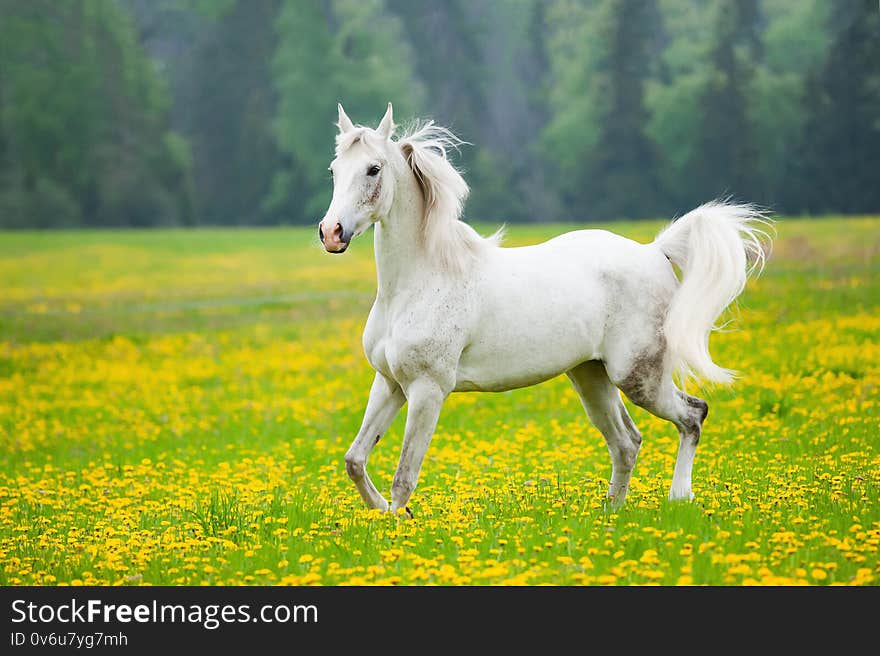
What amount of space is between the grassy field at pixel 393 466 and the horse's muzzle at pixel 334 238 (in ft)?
5.91

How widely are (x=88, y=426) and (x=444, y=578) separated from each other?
29.4 feet

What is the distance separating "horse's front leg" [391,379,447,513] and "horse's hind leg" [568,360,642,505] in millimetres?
1329

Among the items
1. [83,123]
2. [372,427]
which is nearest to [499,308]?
[372,427]

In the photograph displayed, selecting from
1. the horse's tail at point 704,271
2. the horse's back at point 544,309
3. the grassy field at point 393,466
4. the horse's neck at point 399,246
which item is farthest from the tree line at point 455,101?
the horse's neck at point 399,246

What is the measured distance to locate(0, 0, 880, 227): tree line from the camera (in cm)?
6147

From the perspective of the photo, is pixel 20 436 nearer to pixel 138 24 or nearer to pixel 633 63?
pixel 633 63

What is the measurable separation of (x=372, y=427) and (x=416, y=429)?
1.16 feet

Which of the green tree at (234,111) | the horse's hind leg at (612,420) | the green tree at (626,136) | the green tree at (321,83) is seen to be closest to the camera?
the horse's hind leg at (612,420)

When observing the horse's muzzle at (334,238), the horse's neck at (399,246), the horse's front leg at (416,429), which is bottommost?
the horse's front leg at (416,429)

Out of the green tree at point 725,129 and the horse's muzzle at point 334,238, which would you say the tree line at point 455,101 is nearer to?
the green tree at point 725,129

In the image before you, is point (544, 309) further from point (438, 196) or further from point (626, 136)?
point (626, 136)

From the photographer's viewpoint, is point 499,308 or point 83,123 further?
point 83,123

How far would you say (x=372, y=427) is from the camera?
8.13 m

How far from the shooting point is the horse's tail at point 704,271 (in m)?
8.52
